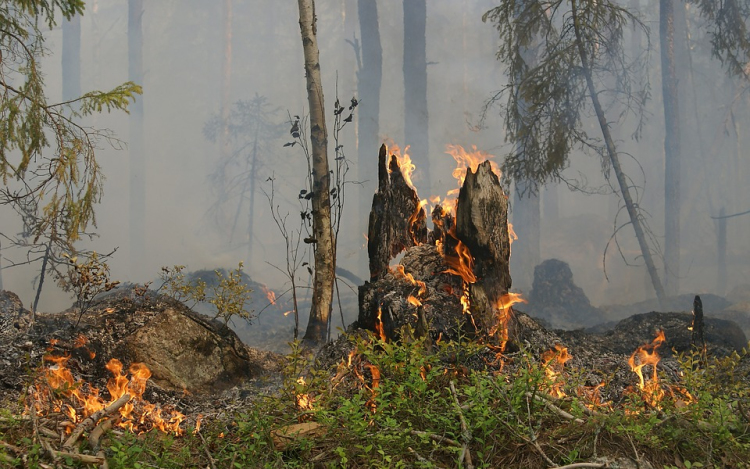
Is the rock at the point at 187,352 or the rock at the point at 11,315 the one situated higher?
the rock at the point at 11,315

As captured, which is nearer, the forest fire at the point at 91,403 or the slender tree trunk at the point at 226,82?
the forest fire at the point at 91,403

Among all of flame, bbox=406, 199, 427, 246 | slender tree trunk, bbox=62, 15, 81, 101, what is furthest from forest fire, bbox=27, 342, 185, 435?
slender tree trunk, bbox=62, 15, 81, 101

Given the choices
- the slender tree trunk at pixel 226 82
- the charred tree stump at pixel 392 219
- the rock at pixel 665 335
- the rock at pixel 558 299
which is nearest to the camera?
the charred tree stump at pixel 392 219

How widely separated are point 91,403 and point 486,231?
13.2 ft

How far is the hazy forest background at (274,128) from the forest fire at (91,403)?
29042mm

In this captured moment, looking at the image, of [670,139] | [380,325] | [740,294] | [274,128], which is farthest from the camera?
[274,128]

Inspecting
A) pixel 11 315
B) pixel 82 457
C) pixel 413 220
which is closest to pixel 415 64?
pixel 413 220

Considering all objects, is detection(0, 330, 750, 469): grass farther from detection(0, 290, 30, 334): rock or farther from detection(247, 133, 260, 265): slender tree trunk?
detection(247, 133, 260, 265): slender tree trunk

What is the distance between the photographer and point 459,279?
20.1ft

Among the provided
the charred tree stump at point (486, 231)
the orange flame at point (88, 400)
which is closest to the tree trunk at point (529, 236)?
the charred tree stump at point (486, 231)

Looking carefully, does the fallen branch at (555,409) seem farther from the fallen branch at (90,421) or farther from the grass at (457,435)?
the fallen branch at (90,421)

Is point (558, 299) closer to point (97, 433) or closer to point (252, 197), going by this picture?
point (97, 433)

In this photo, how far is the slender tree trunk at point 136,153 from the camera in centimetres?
3916

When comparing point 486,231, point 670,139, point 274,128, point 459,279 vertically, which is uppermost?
point 274,128
